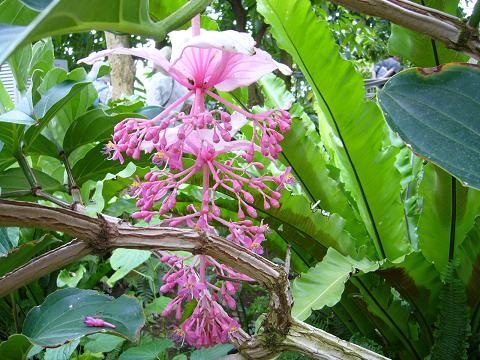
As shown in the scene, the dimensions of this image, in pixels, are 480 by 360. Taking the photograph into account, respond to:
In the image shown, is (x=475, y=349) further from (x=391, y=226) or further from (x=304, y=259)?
(x=304, y=259)

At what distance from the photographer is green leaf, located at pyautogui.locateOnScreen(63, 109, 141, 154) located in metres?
0.55

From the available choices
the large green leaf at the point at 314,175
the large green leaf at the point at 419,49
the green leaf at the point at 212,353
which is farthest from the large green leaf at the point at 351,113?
the green leaf at the point at 212,353

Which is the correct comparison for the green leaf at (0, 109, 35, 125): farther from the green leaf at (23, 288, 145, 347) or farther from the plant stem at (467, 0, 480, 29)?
the plant stem at (467, 0, 480, 29)

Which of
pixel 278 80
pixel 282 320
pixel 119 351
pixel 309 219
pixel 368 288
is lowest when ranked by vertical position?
pixel 119 351

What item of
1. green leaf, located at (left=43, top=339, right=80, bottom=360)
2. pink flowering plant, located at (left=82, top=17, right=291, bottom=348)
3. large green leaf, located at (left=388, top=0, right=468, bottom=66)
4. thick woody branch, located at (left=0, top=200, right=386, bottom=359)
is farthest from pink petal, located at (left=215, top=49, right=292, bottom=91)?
large green leaf, located at (left=388, top=0, right=468, bottom=66)

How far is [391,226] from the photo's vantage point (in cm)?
107

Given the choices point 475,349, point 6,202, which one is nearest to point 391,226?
point 475,349

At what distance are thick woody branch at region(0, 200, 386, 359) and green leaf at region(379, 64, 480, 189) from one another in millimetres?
136

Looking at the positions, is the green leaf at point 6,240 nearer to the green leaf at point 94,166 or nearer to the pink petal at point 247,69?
the green leaf at point 94,166

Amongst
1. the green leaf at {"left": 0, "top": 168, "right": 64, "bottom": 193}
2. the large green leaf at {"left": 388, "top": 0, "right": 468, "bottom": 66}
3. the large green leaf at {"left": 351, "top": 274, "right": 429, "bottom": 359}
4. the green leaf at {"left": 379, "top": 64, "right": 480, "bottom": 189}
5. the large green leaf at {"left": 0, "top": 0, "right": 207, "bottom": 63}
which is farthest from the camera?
the large green leaf at {"left": 351, "top": 274, "right": 429, "bottom": 359}

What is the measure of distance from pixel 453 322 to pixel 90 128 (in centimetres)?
72

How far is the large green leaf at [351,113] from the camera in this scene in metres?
1.01

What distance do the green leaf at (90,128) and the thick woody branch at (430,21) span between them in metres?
0.30

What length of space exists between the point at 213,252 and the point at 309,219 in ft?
2.05
